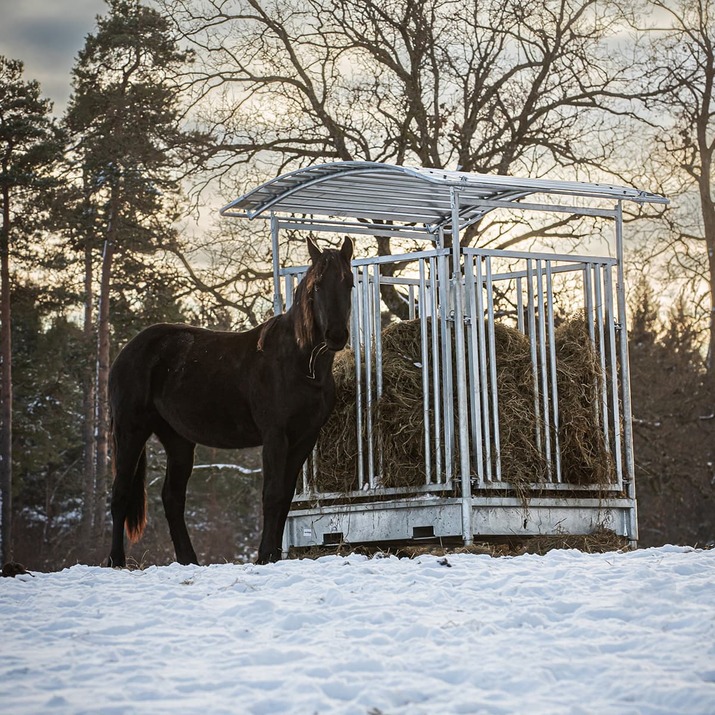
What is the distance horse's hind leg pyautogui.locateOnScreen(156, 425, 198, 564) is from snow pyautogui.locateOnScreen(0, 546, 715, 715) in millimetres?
2018

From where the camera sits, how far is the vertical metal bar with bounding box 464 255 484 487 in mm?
7582

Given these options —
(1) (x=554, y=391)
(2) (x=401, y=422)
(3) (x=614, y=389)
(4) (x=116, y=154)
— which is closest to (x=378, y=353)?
(2) (x=401, y=422)

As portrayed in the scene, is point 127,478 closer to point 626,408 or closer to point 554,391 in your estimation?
point 554,391

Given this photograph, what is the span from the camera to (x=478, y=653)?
403 cm

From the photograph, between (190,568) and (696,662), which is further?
(190,568)

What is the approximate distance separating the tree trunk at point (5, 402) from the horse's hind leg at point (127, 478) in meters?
15.5

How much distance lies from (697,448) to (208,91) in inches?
449

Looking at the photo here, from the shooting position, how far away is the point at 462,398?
7531mm

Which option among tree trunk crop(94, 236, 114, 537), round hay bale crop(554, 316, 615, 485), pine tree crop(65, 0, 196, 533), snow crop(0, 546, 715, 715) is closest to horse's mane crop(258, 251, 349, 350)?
snow crop(0, 546, 715, 715)

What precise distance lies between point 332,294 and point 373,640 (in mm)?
3129

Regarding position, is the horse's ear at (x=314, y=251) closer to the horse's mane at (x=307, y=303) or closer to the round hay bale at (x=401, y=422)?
the horse's mane at (x=307, y=303)

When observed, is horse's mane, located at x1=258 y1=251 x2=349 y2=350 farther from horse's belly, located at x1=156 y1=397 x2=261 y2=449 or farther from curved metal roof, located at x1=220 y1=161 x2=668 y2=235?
curved metal roof, located at x1=220 y1=161 x2=668 y2=235

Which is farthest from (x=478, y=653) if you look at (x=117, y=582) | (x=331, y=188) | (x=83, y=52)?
(x=83, y=52)

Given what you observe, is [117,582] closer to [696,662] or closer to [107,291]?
[696,662]
